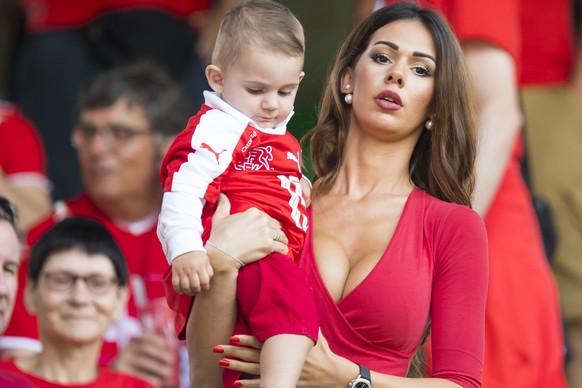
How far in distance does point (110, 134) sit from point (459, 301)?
243cm

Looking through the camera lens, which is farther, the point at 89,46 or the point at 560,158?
the point at 89,46

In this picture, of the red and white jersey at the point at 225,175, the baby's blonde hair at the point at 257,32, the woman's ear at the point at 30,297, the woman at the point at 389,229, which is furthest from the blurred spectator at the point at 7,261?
the baby's blonde hair at the point at 257,32

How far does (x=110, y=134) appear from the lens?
524 centimetres

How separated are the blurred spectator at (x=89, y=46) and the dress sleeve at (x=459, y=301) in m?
2.80

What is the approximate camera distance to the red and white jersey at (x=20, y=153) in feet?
18.0

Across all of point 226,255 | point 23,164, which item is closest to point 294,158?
point 226,255

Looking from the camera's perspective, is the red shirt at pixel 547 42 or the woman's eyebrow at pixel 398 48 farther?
the red shirt at pixel 547 42

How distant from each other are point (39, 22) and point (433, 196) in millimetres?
3117

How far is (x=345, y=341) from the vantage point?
309 cm

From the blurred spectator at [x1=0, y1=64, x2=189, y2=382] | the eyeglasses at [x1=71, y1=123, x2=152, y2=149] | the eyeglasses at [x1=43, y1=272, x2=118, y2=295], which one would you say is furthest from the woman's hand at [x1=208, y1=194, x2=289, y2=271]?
the eyeglasses at [x1=71, y1=123, x2=152, y2=149]

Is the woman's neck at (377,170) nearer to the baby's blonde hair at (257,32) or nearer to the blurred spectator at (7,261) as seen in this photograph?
the baby's blonde hair at (257,32)

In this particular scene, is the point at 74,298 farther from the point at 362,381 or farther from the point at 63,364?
the point at 362,381

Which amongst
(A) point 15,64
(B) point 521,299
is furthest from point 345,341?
(A) point 15,64

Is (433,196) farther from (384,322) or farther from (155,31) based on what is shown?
(155,31)
